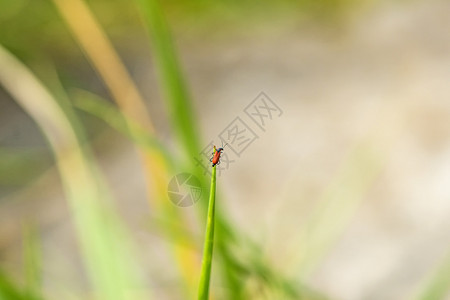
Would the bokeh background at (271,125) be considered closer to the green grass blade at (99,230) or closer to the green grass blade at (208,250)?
the green grass blade at (99,230)

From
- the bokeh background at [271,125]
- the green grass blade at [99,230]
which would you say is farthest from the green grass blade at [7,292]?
the bokeh background at [271,125]

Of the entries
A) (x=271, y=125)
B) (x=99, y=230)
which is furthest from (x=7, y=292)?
(x=271, y=125)

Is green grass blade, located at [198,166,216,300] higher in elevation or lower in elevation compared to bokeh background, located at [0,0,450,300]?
lower

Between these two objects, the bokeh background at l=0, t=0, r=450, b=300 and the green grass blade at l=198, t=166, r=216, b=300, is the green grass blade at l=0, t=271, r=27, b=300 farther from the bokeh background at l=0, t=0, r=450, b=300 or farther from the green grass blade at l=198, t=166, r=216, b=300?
the bokeh background at l=0, t=0, r=450, b=300

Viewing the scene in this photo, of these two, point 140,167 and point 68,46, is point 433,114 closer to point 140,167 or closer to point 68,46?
point 140,167

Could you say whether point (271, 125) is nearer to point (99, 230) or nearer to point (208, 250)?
point (99, 230)

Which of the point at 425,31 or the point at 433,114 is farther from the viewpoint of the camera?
the point at 425,31

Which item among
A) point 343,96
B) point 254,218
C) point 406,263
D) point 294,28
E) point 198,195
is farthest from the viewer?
point 294,28

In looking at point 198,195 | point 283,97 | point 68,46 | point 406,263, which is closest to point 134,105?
point 198,195

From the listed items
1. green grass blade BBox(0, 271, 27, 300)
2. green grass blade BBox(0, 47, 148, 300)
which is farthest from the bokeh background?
green grass blade BBox(0, 271, 27, 300)
